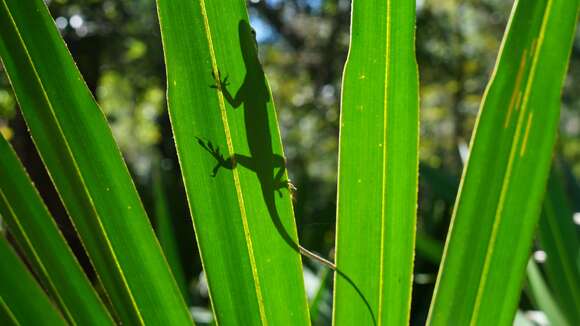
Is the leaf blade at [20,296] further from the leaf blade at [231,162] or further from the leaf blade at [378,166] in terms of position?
the leaf blade at [378,166]

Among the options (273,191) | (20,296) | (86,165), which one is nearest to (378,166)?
(273,191)

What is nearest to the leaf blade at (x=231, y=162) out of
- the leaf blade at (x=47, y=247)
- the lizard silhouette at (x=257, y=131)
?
the lizard silhouette at (x=257, y=131)

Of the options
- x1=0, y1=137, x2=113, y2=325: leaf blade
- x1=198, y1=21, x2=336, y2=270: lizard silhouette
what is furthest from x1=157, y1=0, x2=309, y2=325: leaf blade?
x1=0, y1=137, x2=113, y2=325: leaf blade

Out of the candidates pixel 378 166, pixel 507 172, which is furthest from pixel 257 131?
pixel 507 172

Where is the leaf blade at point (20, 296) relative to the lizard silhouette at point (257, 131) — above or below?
below

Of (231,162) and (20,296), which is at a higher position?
(231,162)

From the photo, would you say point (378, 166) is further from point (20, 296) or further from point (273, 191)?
point (20, 296)

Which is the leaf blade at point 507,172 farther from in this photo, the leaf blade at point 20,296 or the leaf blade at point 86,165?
the leaf blade at point 20,296

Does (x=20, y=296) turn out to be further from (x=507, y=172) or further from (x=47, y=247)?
(x=507, y=172)

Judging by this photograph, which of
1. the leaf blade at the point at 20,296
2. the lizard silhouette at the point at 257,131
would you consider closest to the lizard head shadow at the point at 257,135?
the lizard silhouette at the point at 257,131

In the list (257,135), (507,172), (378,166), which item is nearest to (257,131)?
(257,135)

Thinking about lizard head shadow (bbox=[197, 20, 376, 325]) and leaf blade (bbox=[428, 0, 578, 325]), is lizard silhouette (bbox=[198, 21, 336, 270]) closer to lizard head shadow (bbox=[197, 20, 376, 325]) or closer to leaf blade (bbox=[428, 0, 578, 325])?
lizard head shadow (bbox=[197, 20, 376, 325])

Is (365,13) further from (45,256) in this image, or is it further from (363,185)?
(45,256)

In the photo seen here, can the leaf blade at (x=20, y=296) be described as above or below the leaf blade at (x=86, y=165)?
below
